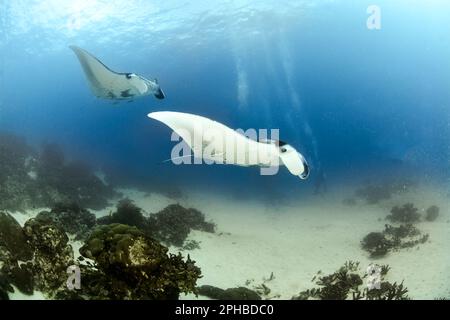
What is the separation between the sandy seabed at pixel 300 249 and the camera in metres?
8.25

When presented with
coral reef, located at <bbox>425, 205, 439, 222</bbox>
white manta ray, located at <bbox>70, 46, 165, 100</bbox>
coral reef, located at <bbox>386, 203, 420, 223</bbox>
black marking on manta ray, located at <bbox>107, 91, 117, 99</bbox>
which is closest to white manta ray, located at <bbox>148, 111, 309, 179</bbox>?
white manta ray, located at <bbox>70, 46, 165, 100</bbox>

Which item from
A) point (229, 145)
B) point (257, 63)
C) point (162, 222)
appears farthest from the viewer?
point (257, 63)

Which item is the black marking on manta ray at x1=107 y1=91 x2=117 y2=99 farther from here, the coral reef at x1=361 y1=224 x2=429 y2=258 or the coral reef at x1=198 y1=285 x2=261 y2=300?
the coral reef at x1=361 y1=224 x2=429 y2=258

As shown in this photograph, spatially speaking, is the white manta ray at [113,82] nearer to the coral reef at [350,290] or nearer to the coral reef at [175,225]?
the coral reef at [175,225]

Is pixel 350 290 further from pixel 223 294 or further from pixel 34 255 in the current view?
pixel 34 255

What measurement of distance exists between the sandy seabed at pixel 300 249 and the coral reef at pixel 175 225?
0.32 metres

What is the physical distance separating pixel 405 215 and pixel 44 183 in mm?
14818

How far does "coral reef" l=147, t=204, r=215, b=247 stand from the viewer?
399 inches

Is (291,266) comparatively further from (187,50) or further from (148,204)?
(187,50)

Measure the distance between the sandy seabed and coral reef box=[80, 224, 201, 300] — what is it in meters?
1.08

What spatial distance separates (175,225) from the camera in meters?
10.7

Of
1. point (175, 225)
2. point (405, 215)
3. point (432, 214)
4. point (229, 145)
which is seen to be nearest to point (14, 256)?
point (229, 145)

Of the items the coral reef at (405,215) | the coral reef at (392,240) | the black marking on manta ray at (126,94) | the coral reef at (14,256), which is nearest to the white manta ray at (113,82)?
the black marking on manta ray at (126,94)
